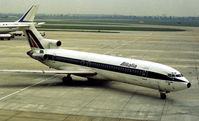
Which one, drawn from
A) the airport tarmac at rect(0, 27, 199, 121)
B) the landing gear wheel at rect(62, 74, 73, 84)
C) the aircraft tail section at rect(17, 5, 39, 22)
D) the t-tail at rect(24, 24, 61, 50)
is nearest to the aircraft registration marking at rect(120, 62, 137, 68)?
the airport tarmac at rect(0, 27, 199, 121)

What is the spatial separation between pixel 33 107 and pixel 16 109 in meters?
1.26

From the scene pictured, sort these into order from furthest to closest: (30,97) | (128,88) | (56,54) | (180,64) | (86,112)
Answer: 1. (180,64)
2. (56,54)
3. (128,88)
4. (30,97)
5. (86,112)

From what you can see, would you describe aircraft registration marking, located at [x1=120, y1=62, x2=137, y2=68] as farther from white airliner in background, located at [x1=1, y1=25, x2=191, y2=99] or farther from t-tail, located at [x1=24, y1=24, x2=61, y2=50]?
t-tail, located at [x1=24, y1=24, x2=61, y2=50]

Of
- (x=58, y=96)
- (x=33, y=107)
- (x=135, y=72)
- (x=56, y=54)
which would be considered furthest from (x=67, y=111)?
(x=56, y=54)

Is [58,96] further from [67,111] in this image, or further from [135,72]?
[135,72]

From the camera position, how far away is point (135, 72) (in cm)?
2612

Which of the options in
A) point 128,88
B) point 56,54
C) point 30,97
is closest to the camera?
point 30,97

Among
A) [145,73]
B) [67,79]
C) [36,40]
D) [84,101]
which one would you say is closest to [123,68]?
[145,73]

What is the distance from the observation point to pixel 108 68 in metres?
28.3

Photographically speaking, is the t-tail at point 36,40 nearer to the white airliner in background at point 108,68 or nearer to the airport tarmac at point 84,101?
the white airliner in background at point 108,68

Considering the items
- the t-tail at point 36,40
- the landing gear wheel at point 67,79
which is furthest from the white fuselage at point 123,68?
the landing gear wheel at point 67,79

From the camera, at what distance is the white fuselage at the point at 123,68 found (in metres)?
24.4

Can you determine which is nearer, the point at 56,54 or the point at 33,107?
the point at 33,107

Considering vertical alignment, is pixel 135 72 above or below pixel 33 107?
above
